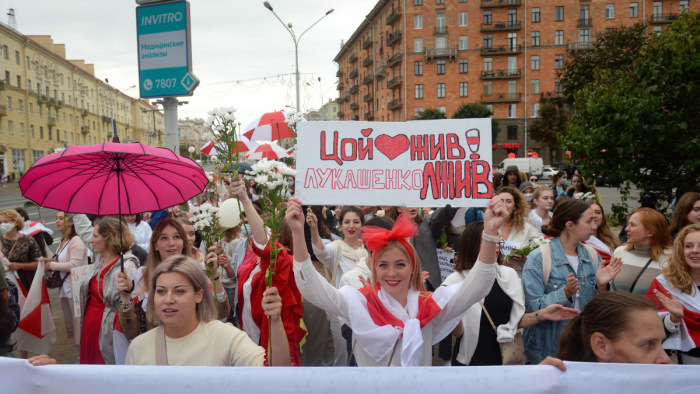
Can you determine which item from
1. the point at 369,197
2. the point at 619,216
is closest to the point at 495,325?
the point at 369,197

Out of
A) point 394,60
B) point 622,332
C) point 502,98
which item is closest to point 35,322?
point 622,332

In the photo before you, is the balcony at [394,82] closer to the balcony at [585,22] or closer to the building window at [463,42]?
the building window at [463,42]

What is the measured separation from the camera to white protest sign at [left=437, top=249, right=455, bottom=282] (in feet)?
15.3

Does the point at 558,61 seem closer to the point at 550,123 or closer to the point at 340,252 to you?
the point at 550,123

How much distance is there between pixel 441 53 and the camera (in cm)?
5541

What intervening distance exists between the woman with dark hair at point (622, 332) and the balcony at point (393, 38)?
57.6 m

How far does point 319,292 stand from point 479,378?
2.97 feet

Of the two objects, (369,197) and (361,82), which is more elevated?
(361,82)

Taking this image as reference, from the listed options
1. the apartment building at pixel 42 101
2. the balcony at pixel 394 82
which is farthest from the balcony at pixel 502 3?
the apartment building at pixel 42 101

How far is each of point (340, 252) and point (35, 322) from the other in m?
2.68

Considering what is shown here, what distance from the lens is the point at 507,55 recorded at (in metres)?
55.4

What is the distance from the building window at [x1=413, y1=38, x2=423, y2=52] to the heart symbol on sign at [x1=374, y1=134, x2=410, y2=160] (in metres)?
56.6

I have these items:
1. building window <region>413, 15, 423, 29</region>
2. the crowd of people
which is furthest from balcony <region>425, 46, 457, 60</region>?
the crowd of people

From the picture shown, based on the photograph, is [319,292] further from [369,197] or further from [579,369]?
[579,369]
